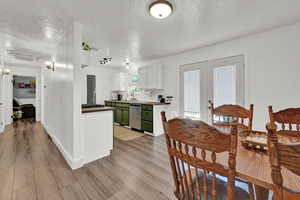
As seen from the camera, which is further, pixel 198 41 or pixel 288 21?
pixel 198 41

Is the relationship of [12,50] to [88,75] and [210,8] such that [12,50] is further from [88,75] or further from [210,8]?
[210,8]

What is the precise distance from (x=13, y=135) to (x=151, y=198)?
15.3 ft

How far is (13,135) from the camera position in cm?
390

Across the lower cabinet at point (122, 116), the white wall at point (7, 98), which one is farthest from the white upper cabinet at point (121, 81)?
the white wall at point (7, 98)

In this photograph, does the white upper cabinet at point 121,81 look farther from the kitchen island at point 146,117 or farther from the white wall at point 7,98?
the white wall at point 7,98

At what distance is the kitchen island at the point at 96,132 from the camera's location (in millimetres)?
2351

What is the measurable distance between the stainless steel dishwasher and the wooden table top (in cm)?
348

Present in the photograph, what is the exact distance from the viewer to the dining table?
646mm

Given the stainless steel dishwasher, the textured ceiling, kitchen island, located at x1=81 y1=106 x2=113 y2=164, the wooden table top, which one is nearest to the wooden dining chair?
the wooden table top

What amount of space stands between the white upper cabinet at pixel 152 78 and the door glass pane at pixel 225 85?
169cm

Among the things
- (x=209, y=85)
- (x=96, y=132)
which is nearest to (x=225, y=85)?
(x=209, y=85)

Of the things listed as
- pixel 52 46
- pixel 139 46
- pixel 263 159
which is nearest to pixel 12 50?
pixel 52 46

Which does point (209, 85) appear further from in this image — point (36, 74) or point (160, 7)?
point (36, 74)

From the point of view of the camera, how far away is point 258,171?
728 millimetres
